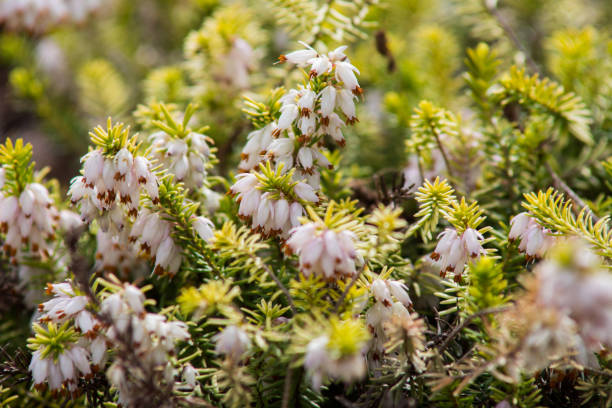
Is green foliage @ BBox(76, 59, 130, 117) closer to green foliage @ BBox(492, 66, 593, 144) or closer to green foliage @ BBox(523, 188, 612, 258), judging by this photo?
green foliage @ BBox(492, 66, 593, 144)

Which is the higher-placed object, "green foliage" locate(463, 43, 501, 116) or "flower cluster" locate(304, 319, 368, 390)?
"green foliage" locate(463, 43, 501, 116)

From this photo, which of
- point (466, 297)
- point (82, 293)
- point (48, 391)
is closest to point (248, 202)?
point (82, 293)

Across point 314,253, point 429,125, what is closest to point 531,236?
point 429,125

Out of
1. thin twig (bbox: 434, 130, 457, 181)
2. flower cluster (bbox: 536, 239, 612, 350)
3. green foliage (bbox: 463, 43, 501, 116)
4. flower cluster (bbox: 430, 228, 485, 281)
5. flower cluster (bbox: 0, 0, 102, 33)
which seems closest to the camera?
flower cluster (bbox: 536, 239, 612, 350)

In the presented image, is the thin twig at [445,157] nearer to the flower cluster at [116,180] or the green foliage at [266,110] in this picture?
the green foliage at [266,110]

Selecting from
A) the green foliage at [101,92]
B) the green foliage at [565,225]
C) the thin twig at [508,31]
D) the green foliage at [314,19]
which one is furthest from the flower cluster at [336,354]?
the green foliage at [101,92]

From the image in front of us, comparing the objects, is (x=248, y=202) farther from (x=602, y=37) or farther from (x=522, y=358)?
(x=602, y=37)

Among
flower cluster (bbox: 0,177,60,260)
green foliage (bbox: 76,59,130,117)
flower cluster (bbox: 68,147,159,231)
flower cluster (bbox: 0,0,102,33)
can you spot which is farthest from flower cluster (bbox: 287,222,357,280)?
flower cluster (bbox: 0,0,102,33)
